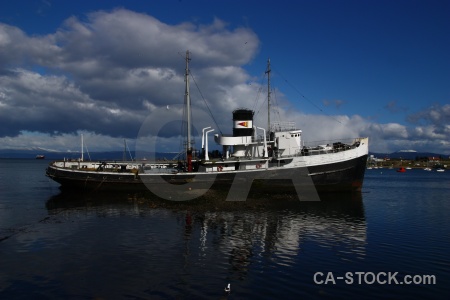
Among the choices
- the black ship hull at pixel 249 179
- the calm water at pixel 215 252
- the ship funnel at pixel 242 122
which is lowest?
the calm water at pixel 215 252

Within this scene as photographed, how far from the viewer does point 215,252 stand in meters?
19.8

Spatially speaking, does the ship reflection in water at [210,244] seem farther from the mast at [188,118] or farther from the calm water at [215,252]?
the mast at [188,118]

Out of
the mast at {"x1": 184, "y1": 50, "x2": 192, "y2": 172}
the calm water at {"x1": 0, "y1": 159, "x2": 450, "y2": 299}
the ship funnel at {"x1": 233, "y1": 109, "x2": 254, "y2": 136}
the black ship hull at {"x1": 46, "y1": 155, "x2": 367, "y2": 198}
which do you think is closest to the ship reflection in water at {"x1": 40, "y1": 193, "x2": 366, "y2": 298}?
the calm water at {"x1": 0, "y1": 159, "x2": 450, "y2": 299}

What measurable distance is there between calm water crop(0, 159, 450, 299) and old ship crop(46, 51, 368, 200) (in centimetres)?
845

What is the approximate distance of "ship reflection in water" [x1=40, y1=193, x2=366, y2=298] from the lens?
1512 centimetres

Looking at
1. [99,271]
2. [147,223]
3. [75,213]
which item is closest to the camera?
[99,271]

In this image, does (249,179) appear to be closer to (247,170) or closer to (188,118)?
(247,170)

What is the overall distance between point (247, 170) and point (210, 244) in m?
23.1

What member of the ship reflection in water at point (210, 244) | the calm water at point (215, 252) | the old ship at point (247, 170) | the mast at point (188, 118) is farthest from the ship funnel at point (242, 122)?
the calm water at point (215, 252)

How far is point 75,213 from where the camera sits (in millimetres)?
33094

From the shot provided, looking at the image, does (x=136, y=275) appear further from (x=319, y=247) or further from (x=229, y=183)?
(x=229, y=183)

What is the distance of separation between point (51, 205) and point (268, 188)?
1021 inches

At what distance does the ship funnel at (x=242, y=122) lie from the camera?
160ft

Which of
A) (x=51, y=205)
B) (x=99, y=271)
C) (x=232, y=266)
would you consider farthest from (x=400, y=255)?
(x=51, y=205)
